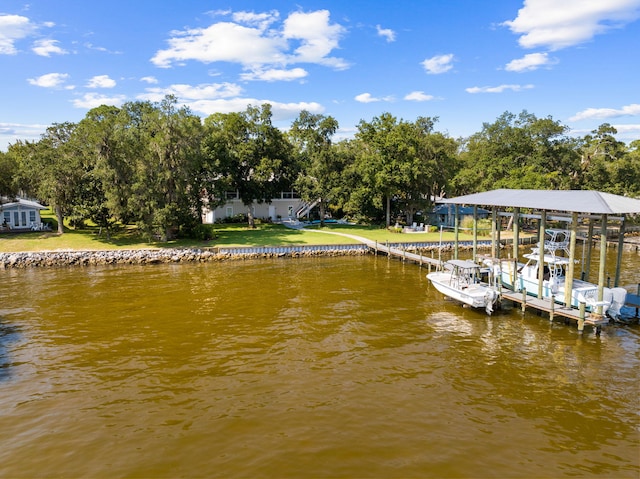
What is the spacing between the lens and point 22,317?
22344 mm

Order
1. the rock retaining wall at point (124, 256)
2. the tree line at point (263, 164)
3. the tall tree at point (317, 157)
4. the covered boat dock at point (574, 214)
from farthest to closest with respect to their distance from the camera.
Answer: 1. the tall tree at point (317, 157)
2. the tree line at point (263, 164)
3. the rock retaining wall at point (124, 256)
4. the covered boat dock at point (574, 214)

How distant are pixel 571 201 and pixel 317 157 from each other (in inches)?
1360

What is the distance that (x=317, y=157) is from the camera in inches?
Answer: 2056

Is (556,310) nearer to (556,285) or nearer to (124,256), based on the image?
(556,285)

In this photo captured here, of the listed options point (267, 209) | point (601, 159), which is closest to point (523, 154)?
point (601, 159)

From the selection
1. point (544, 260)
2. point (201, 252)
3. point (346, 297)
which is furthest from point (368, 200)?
point (544, 260)

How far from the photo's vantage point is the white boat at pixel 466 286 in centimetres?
2309

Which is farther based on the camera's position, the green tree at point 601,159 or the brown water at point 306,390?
the green tree at point 601,159

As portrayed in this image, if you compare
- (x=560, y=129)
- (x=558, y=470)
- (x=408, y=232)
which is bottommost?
(x=558, y=470)

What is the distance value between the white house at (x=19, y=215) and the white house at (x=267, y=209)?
730 inches

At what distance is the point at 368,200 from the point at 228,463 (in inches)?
1750

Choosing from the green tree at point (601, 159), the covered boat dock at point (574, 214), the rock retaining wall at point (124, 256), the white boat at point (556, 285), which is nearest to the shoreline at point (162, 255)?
the rock retaining wall at point (124, 256)

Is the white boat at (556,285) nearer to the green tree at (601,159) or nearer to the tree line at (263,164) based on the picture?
the tree line at (263,164)

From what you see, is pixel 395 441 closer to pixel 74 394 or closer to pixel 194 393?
pixel 194 393
